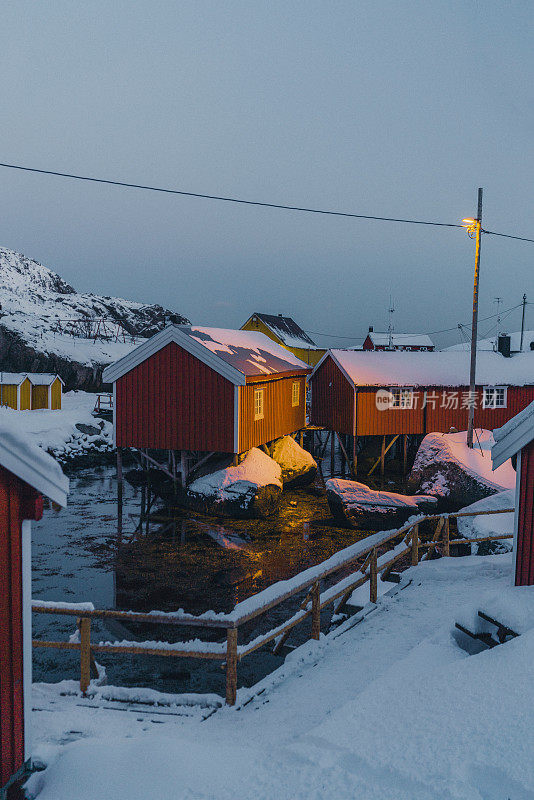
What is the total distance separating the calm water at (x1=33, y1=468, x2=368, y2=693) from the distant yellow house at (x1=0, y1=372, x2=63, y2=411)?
14756mm

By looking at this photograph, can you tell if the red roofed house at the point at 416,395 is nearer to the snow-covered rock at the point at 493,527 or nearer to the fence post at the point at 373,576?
the snow-covered rock at the point at 493,527

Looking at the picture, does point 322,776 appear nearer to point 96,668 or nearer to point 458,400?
point 96,668

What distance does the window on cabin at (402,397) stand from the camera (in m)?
30.0

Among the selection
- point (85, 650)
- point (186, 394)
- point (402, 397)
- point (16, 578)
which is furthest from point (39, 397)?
point (16, 578)

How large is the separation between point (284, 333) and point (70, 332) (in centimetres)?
2244

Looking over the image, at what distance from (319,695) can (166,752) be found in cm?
221

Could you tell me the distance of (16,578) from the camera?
471 centimetres

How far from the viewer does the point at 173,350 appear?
23.0 meters

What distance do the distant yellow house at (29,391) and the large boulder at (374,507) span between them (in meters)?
23.6

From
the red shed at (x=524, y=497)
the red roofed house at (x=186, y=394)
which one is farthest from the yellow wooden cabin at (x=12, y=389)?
the red shed at (x=524, y=497)

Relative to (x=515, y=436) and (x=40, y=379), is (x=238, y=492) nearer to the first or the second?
(x=515, y=436)

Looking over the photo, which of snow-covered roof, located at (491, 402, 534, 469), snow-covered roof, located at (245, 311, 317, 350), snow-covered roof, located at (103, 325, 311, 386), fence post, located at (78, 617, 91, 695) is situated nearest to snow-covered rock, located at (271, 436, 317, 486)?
snow-covered roof, located at (103, 325, 311, 386)

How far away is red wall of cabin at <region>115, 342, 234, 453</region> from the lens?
74.2ft

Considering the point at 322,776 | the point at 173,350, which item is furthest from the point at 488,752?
the point at 173,350
